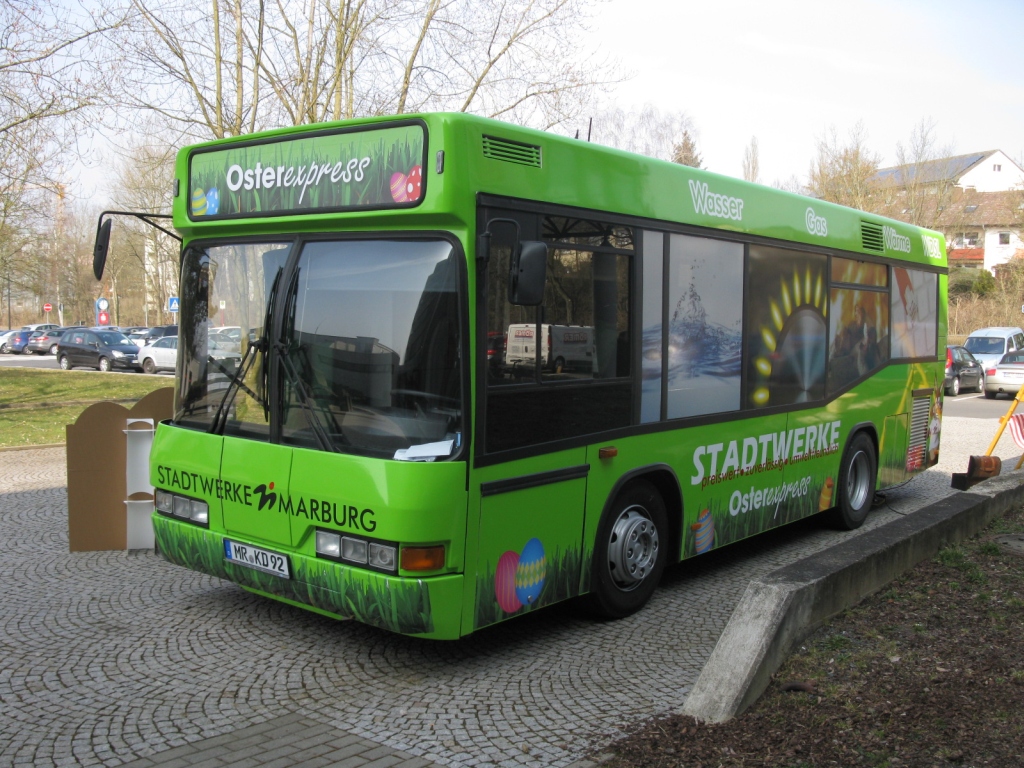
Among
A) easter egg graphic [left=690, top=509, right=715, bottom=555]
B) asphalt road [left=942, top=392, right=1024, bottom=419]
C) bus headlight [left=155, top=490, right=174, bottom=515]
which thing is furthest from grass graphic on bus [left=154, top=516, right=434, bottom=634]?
asphalt road [left=942, top=392, right=1024, bottom=419]

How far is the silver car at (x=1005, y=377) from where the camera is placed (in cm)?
2630

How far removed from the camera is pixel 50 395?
22.2 metres

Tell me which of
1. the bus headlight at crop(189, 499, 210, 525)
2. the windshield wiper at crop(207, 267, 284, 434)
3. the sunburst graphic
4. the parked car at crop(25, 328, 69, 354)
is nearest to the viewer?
the windshield wiper at crop(207, 267, 284, 434)

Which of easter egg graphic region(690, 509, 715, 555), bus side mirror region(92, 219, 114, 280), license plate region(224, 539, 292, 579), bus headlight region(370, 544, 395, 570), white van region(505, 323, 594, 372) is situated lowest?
easter egg graphic region(690, 509, 715, 555)

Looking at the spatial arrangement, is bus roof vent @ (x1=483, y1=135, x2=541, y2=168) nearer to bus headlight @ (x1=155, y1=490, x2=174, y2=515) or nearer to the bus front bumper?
the bus front bumper

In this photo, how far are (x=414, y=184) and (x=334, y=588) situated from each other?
2152 mm

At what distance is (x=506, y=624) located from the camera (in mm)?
6250

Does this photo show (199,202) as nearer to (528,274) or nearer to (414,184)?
(414,184)

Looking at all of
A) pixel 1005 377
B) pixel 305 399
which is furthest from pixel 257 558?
pixel 1005 377

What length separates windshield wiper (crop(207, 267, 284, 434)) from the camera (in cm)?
541

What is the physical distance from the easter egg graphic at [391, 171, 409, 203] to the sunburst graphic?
377 centimetres

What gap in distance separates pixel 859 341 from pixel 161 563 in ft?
21.9

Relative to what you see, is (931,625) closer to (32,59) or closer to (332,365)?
(332,365)

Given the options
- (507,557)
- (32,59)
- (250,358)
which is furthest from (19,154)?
(507,557)
